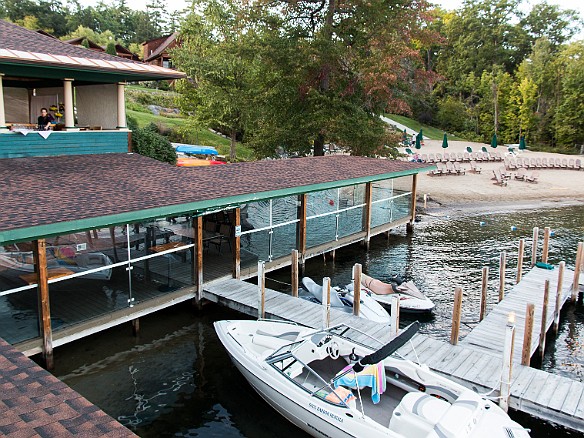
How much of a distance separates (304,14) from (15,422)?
3224 centimetres

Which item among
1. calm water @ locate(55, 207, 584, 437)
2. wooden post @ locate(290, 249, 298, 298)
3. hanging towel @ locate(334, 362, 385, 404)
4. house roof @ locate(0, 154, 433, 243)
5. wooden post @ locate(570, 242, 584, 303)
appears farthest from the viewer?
wooden post @ locate(570, 242, 584, 303)

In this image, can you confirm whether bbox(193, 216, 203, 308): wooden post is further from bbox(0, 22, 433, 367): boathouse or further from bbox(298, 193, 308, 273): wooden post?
bbox(298, 193, 308, 273): wooden post

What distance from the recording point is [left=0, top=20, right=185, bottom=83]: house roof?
15108 millimetres

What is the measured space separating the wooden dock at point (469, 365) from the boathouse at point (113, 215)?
6.59 feet

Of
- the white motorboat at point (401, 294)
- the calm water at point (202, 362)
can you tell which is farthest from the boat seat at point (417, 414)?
the white motorboat at point (401, 294)

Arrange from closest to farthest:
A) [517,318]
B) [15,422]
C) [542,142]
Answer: [15,422]
[517,318]
[542,142]

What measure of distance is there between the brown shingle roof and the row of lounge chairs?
159 feet

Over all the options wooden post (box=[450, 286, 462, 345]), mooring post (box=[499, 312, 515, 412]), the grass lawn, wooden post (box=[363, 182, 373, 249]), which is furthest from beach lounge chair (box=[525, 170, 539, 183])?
mooring post (box=[499, 312, 515, 412])

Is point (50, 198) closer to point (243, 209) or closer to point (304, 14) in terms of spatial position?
point (243, 209)

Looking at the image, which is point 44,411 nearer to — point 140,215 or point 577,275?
point 140,215

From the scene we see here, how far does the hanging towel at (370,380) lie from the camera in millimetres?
9422

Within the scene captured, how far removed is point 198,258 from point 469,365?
7556 mm

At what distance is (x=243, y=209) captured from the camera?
1681 centimetres

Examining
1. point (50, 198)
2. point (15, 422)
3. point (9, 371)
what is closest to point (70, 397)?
point (15, 422)
